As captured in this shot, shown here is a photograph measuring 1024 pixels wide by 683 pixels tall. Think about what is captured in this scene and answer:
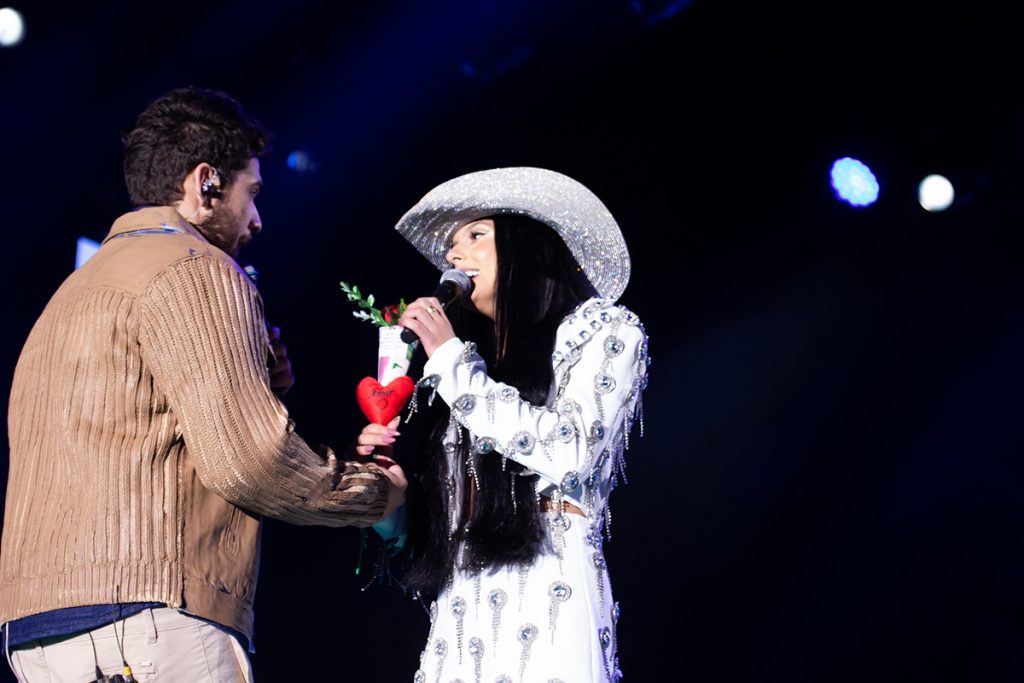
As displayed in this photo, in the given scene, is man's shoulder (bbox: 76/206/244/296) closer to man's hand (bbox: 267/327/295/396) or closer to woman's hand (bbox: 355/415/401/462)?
man's hand (bbox: 267/327/295/396)

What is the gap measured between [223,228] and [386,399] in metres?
0.51

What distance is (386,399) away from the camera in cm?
233

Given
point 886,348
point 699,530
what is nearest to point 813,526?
point 699,530

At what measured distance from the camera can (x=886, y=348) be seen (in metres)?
4.46

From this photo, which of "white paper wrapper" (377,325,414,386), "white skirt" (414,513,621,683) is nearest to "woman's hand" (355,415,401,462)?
"white paper wrapper" (377,325,414,386)

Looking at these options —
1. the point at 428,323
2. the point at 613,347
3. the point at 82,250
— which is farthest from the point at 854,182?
the point at 82,250

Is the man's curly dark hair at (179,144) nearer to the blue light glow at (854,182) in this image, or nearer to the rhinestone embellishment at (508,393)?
the rhinestone embellishment at (508,393)

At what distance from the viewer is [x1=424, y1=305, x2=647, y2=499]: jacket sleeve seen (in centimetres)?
222

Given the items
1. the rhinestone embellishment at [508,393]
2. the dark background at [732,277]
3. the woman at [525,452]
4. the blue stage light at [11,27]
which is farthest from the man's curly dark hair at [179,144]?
the dark background at [732,277]

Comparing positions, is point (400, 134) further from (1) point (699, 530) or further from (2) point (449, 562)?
(2) point (449, 562)

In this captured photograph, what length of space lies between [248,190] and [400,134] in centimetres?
201

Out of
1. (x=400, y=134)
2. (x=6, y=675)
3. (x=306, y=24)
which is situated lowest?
(x=6, y=675)

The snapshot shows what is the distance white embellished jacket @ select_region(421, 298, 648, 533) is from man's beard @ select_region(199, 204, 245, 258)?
0.52 meters

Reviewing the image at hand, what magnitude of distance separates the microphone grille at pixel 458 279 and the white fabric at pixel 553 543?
0.72 feet
